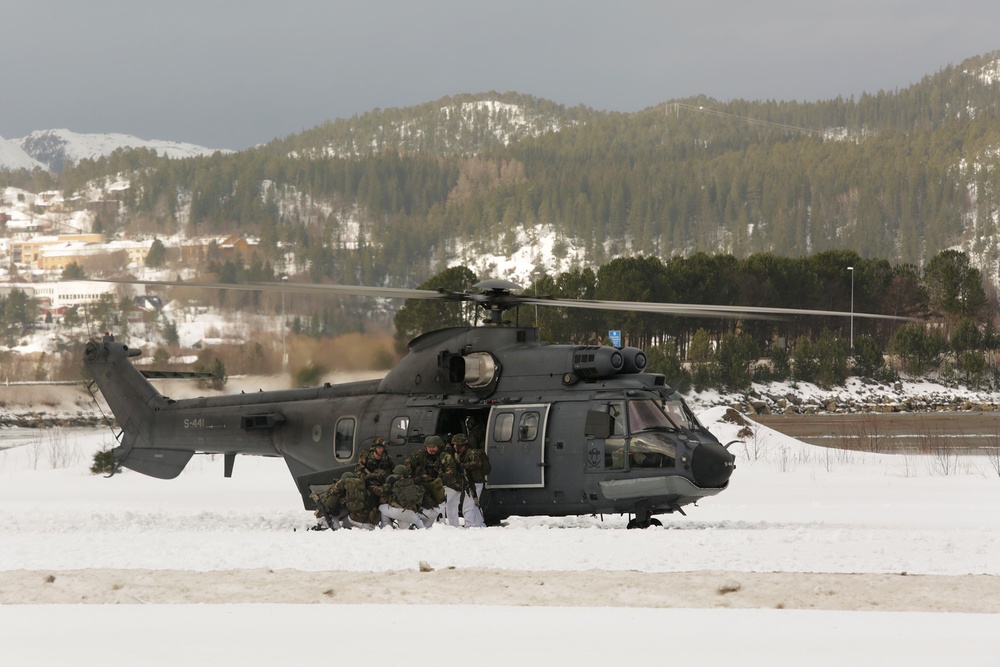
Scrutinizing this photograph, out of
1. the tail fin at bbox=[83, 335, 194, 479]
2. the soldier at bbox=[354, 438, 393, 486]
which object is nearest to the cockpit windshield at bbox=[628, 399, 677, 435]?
the soldier at bbox=[354, 438, 393, 486]

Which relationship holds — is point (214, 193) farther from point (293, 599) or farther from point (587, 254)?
point (293, 599)

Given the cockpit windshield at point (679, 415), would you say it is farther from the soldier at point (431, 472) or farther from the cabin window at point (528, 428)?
the soldier at point (431, 472)

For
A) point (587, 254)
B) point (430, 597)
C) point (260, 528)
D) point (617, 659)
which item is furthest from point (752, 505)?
point (587, 254)

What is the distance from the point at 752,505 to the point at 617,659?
1414 centimetres

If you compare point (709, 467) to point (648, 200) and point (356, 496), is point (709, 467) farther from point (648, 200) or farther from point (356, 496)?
point (648, 200)

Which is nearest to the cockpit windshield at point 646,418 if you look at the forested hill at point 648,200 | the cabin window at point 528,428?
the cabin window at point 528,428

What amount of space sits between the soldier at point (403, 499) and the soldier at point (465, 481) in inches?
17.5

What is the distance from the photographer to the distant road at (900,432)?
42438 millimetres

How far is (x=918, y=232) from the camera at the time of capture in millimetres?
183500

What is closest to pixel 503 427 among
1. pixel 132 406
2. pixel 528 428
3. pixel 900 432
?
pixel 528 428

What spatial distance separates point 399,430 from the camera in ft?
63.2

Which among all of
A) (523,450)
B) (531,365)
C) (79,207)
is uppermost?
(79,207)

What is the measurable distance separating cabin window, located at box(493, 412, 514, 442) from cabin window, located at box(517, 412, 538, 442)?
15cm

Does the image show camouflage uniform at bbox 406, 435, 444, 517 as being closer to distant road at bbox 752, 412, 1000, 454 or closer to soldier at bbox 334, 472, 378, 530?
soldier at bbox 334, 472, 378, 530
